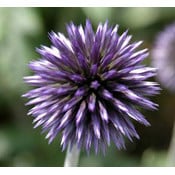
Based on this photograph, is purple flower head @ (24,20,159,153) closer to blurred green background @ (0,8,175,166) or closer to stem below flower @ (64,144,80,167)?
stem below flower @ (64,144,80,167)

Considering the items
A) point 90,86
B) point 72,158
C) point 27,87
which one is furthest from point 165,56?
point 72,158

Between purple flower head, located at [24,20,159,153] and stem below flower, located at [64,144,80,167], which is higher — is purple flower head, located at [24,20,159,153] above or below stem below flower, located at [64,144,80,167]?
above

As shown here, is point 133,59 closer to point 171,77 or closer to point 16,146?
point 171,77

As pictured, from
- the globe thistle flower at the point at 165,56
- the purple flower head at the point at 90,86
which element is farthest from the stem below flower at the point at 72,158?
the globe thistle flower at the point at 165,56

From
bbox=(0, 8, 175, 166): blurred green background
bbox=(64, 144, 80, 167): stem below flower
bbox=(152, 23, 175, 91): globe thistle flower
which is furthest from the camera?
bbox=(0, 8, 175, 166): blurred green background

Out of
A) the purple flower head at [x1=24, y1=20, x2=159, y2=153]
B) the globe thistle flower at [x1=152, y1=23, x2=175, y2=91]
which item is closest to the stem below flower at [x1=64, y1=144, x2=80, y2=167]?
the purple flower head at [x1=24, y1=20, x2=159, y2=153]

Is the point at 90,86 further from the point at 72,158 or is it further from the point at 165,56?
the point at 165,56

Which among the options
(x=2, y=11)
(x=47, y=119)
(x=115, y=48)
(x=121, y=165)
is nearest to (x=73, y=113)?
(x=47, y=119)
